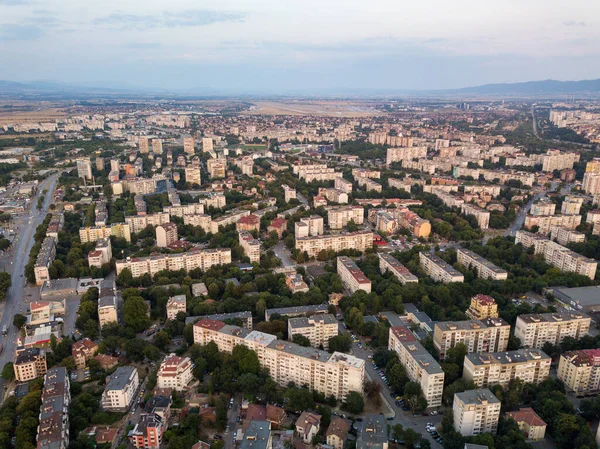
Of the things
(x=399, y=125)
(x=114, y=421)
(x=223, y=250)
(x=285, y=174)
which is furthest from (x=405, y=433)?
(x=399, y=125)

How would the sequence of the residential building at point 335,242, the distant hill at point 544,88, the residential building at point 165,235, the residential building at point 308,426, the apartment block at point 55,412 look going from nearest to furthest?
the apartment block at point 55,412 < the residential building at point 308,426 < the residential building at point 335,242 < the residential building at point 165,235 < the distant hill at point 544,88

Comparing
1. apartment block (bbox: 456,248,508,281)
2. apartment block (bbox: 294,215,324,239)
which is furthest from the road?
apartment block (bbox: 456,248,508,281)

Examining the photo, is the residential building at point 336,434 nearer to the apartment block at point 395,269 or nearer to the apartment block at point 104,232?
the apartment block at point 395,269

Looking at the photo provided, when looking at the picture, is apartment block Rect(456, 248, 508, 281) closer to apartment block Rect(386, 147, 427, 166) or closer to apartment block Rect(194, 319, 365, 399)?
apartment block Rect(194, 319, 365, 399)

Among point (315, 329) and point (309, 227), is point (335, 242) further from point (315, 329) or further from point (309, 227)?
point (315, 329)

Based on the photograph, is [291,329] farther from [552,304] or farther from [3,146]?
[3,146]

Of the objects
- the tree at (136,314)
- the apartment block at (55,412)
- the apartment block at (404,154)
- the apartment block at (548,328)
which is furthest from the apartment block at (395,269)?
the apartment block at (404,154)
